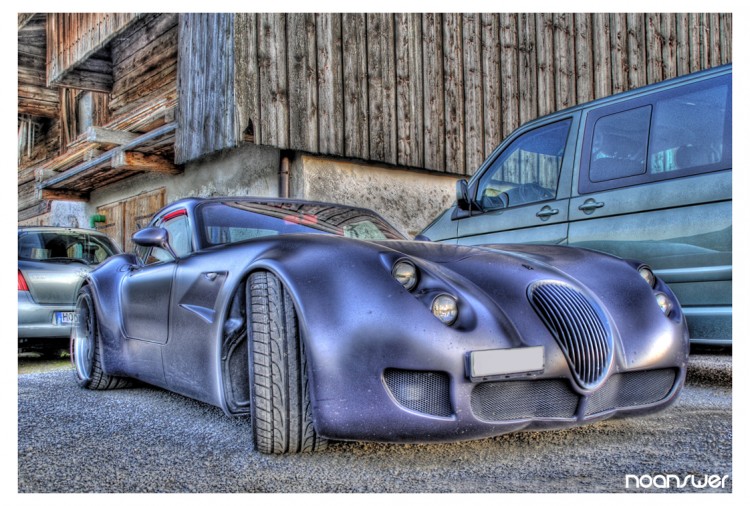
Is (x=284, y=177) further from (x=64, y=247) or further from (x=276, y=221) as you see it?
(x=276, y=221)

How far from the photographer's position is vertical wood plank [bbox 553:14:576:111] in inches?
410

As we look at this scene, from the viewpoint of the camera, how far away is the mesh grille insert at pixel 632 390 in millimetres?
2572

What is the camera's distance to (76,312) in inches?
187

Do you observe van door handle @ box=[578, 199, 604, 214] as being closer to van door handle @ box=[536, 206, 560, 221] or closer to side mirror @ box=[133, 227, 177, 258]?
van door handle @ box=[536, 206, 560, 221]

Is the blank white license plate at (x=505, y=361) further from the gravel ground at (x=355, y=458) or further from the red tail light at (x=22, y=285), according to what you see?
the red tail light at (x=22, y=285)

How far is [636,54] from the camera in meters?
10.7

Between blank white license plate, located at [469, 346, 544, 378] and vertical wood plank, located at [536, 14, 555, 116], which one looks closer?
blank white license plate, located at [469, 346, 544, 378]

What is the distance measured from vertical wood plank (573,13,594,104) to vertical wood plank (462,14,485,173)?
5.18 feet

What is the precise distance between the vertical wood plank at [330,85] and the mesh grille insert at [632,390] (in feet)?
20.0

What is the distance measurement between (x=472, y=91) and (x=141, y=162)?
14.4 ft

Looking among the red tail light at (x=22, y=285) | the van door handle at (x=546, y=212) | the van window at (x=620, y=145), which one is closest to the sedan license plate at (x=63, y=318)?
the red tail light at (x=22, y=285)

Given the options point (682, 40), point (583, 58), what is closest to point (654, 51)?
point (682, 40)

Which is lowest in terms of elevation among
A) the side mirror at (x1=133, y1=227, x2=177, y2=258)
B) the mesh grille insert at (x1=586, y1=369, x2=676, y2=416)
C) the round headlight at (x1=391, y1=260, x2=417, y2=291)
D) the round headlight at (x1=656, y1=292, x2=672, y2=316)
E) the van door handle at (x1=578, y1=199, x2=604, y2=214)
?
the mesh grille insert at (x1=586, y1=369, x2=676, y2=416)

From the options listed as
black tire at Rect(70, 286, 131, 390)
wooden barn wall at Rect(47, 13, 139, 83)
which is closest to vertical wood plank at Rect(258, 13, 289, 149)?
wooden barn wall at Rect(47, 13, 139, 83)
